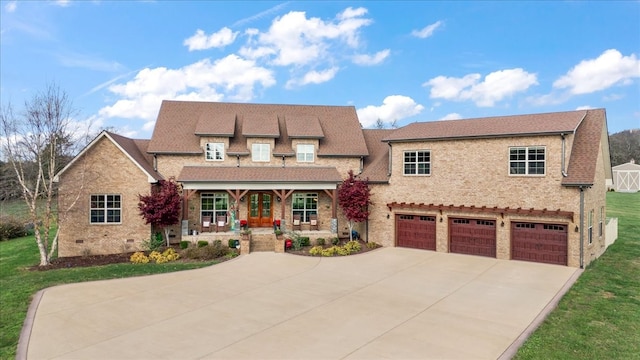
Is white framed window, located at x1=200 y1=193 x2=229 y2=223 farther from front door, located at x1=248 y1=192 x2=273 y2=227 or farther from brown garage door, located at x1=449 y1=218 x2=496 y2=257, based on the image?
brown garage door, located at x1=449 y1=218 x2=496 y2=257

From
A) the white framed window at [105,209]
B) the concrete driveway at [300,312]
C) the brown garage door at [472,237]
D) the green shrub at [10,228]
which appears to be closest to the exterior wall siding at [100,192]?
the white framed window at [105,209]

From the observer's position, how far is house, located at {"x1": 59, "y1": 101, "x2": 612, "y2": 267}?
17750mm

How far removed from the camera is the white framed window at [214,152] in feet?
79.8

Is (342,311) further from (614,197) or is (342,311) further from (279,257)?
(614,197)

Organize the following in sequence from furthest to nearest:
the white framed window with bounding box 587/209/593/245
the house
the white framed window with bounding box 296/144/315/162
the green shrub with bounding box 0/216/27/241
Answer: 1. the green shrub with bounding box 0/216/27/241
2. the white framed window with bounding box 296/144/315/162
3. the house
4. the white framed window with bounding box 587/209/593/245

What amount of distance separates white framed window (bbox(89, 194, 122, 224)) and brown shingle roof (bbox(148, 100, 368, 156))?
387 centimetres

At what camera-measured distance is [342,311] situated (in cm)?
1134

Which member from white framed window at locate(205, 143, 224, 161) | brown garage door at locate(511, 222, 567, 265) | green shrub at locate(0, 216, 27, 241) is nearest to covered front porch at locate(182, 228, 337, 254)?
white framed window at locate(205, 143, 224, 161)

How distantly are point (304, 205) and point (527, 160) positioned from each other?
13202 mm

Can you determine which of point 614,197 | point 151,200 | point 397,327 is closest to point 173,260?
point 151,200

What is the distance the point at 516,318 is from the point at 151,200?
711 inches

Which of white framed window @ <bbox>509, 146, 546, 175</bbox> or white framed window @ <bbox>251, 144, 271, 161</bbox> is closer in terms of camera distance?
white framed window @ <bbox>509, 146, 546, 175</bbox>

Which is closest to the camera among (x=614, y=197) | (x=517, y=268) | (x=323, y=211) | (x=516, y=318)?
(x=516, y=318)

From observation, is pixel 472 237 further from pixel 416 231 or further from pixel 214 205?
pixel 214 205
